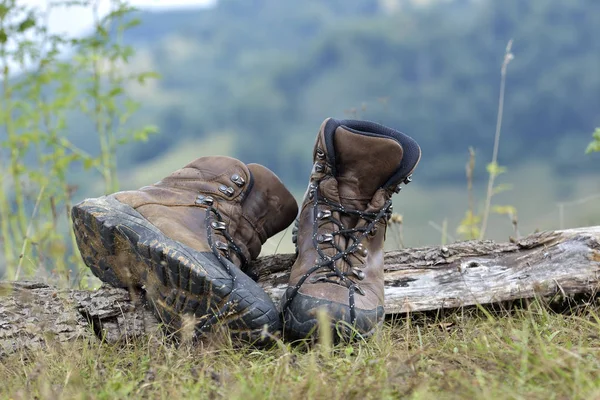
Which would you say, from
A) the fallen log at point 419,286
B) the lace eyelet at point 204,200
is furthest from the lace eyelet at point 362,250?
the lace eyelet at point 204,200

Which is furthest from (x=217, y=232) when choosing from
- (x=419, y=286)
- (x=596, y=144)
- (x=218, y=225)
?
(x=596, y=144)

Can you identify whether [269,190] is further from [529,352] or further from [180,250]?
[529,352]

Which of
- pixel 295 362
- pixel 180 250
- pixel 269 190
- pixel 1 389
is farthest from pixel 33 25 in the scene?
pixel 295 362

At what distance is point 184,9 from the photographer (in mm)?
192750

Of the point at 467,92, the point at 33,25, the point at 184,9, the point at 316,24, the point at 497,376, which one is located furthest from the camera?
the point at 184,9

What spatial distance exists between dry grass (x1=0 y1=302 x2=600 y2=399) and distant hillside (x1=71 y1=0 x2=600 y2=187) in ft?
295

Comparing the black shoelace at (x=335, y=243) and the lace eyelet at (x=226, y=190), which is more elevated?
the lace eyelet at (x=226, y=190)

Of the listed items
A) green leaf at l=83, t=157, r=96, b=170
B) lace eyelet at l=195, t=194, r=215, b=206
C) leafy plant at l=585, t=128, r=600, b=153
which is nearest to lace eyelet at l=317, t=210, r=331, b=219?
lace eyelet at l=195, t=194, r=215, b=206

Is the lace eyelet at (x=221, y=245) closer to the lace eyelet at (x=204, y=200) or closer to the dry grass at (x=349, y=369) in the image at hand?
the lace eyelet at (x=204, y=200)

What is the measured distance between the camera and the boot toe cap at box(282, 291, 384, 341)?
8.09 ft

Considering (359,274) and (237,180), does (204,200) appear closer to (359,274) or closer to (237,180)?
(237,180)

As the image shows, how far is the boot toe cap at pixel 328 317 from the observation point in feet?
8.09

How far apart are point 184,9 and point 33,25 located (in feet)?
651

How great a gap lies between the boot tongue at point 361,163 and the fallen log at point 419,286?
40cm
